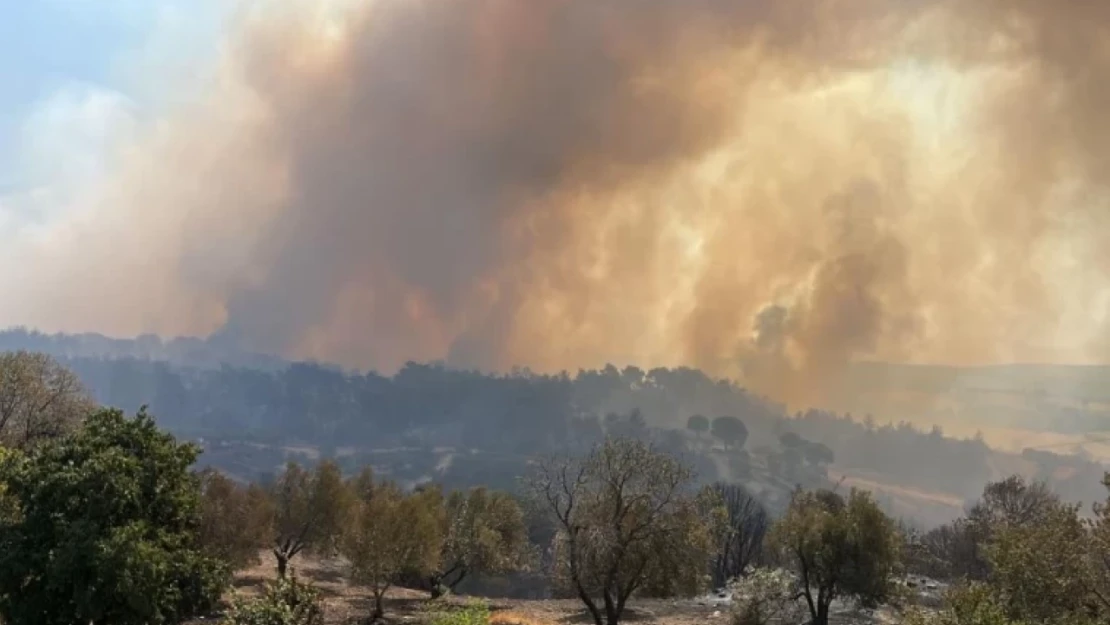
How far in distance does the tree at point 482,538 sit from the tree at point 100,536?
2507 cm

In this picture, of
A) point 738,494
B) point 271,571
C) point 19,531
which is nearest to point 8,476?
point 19,531

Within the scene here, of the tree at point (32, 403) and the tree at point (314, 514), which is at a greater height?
the tree at point (32, 403)

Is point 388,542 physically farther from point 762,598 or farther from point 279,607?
point 762,598

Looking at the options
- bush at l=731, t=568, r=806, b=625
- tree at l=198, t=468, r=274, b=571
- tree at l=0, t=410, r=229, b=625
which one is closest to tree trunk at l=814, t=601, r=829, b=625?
bush at l=731, t=568, r=806, b=625

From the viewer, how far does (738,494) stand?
100 meters

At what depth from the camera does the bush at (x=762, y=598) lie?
36.1m

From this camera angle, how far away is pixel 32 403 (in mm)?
60156

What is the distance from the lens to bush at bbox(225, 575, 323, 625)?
70.1 ft

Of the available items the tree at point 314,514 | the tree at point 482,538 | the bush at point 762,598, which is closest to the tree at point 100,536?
the tree at point 314,514

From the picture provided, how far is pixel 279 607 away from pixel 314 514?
33.3 meters

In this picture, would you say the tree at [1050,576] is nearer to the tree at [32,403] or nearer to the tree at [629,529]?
the tree at [629,529]

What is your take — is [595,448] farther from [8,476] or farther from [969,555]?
[969,555]

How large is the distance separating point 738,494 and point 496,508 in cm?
5234

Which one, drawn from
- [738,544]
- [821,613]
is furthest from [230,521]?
[738,544]
